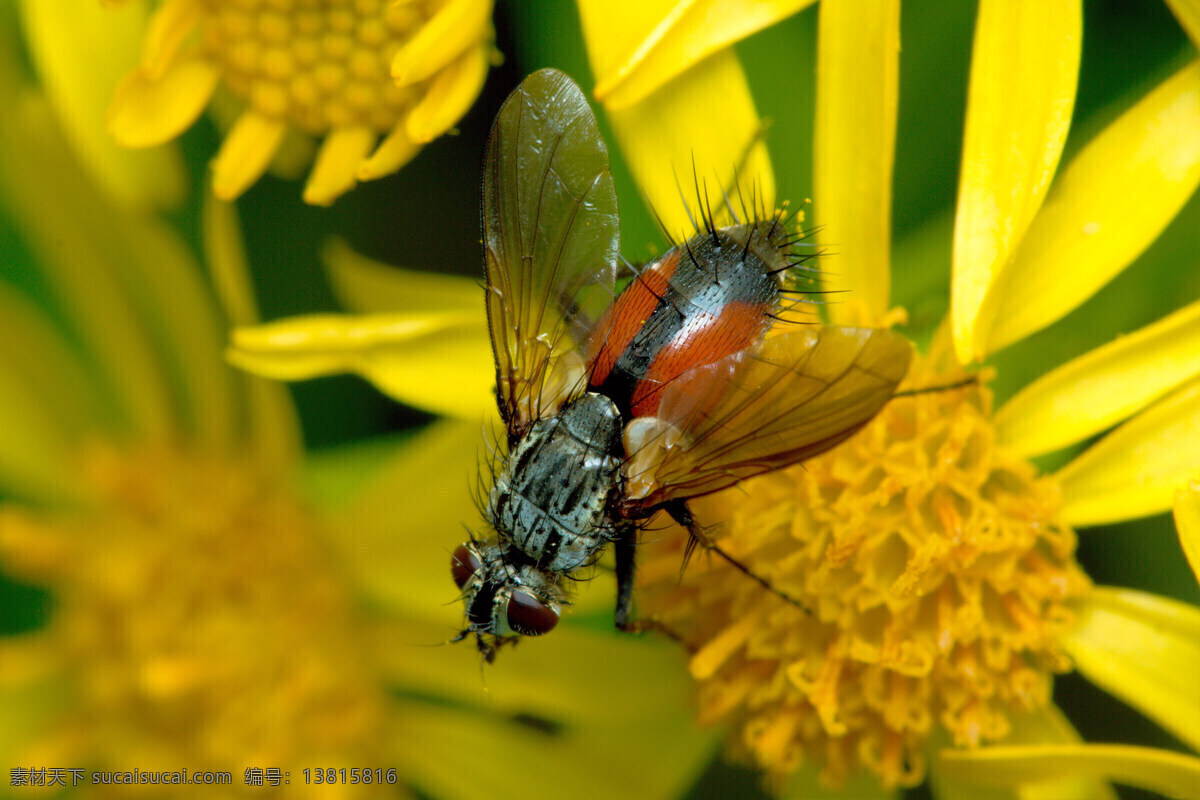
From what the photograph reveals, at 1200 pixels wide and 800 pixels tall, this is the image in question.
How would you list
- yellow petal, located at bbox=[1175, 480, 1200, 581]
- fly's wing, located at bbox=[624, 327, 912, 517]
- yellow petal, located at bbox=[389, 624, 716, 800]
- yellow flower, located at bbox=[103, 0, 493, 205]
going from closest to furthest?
fly's wing, located at bbox=[624, 327, 912, 517] < yellow petal, located at bbox=[1175, 480, 1200, 581] < yellow flower, located at bbox=[103, 0, 493, 205] < yellow petal, located at bbox=[389, 624, 716, 800]

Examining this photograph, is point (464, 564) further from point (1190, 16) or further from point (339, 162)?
point (1190, 16)

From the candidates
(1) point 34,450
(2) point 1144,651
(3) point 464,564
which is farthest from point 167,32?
(2) point 1144,651

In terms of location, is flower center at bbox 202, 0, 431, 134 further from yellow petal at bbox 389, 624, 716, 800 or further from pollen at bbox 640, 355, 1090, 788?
yellow petal at bbox 389, 624, 716, 800

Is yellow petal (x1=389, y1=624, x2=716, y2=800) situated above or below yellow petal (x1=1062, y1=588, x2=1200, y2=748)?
below

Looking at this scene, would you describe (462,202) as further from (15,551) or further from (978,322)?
(15,551)

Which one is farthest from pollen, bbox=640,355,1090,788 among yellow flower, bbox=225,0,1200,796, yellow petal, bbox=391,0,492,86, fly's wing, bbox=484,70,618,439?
yellow petal, bbox=391,0,492,86

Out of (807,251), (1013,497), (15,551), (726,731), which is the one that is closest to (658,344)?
(807,251)
